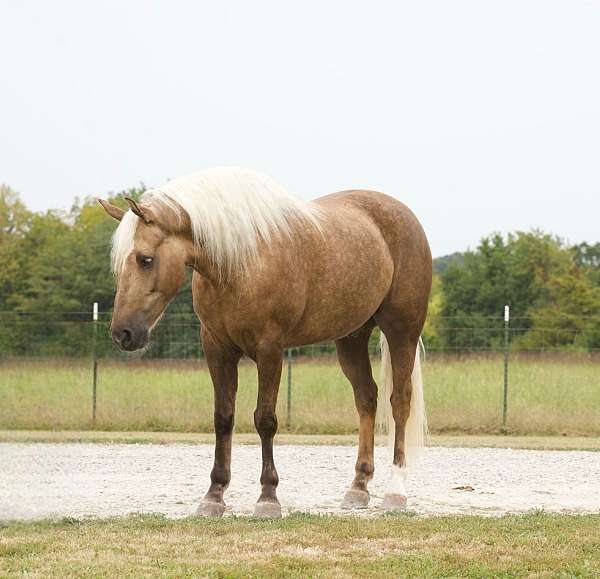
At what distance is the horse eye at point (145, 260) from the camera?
555cm

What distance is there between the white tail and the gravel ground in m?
0.41

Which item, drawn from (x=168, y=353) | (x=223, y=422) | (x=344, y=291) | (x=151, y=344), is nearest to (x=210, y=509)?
(x=223, y=422)

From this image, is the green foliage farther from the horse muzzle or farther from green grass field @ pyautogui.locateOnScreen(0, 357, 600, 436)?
the horse muzzle

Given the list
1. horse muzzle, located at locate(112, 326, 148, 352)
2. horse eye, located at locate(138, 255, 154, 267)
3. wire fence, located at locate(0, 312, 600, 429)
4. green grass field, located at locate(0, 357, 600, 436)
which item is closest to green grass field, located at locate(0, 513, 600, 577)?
horse muzzle, located at locate(112, 326, 148, 352)

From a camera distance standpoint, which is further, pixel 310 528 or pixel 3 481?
pixel 3 481

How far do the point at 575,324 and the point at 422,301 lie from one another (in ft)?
110

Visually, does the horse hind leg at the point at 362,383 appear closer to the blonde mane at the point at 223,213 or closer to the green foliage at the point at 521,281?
the blonde mane at the point at 223,213

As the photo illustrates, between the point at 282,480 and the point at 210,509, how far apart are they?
226 centimetres

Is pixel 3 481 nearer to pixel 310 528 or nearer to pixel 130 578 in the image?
pixel 310 528

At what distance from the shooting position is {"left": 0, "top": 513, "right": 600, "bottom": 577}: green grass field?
4410 millimetres

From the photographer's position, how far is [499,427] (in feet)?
47.9

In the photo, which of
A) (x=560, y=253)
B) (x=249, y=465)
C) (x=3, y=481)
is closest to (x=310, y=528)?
(x=3, y=481)

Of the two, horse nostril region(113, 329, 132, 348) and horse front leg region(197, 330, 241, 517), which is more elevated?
horse nostril region(113, 329, 132, 348)

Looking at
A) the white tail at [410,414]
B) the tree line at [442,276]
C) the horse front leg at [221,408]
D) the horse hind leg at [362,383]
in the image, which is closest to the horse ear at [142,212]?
the horse front leg at [221,408]
